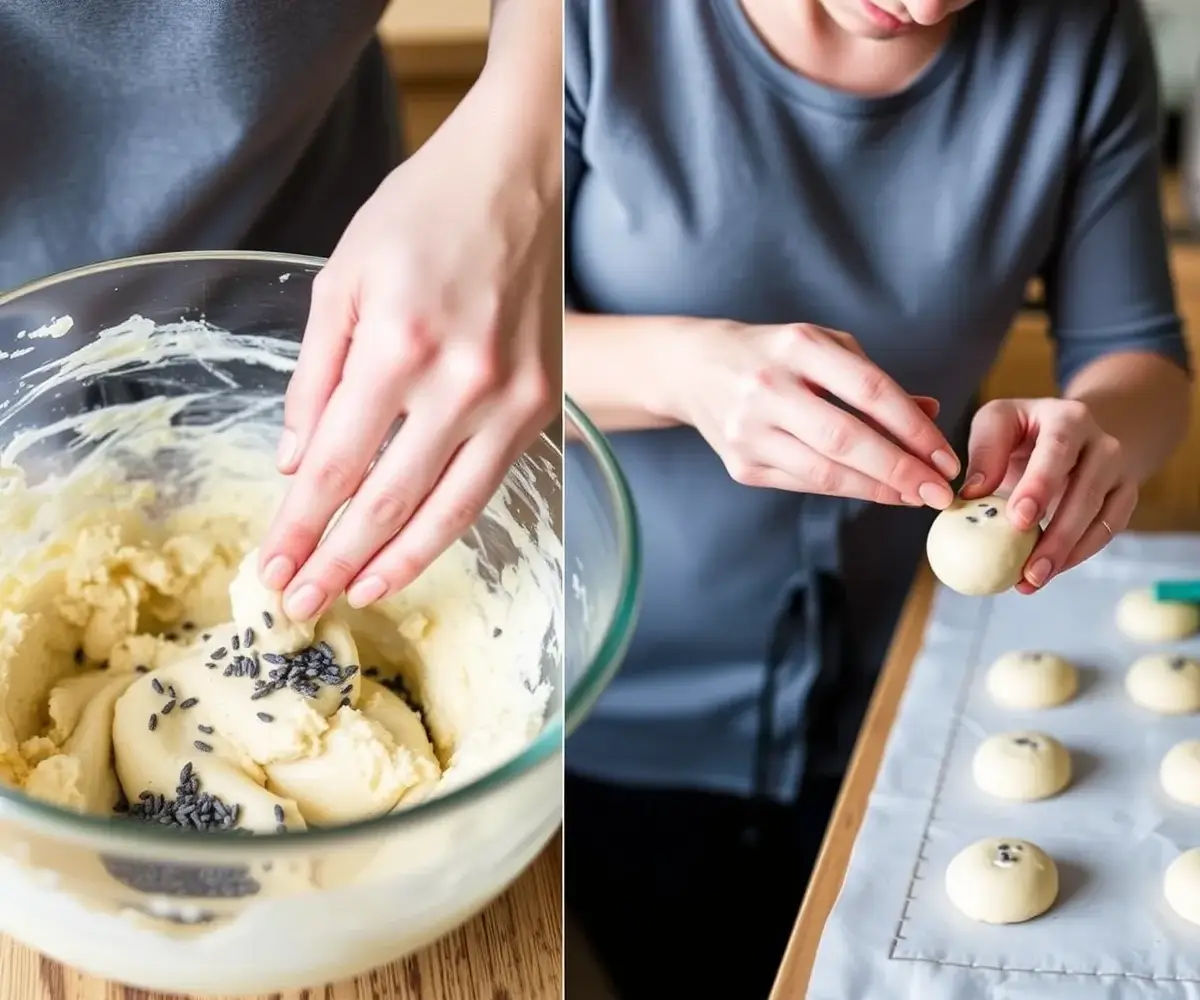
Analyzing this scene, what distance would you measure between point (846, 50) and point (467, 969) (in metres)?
0.36

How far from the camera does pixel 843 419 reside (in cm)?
36

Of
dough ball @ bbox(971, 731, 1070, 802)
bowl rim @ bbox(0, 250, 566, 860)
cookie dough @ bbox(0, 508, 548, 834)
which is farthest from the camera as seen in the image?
dough ball @ bbox(971, 731, 1070, 802)

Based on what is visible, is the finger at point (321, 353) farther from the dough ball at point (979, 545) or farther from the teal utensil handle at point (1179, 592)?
the teal utensil handle at point (1179, 592)

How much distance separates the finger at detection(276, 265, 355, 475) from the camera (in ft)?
1.22

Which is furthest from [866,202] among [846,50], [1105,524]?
[1105,524]

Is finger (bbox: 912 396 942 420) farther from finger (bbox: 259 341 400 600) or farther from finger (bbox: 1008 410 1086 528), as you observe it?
finger (bbox: 259 341 400 600)

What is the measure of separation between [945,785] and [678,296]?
0.23 m

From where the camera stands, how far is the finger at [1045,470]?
356 millimetres

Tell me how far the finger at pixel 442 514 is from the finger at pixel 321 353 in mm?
47

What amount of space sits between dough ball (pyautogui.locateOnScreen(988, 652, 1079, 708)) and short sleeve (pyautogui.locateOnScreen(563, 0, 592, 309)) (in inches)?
10.5

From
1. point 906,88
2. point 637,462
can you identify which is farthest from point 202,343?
point 906,88

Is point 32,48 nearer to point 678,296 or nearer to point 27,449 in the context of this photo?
point 27,449

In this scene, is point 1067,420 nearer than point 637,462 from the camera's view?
Yes

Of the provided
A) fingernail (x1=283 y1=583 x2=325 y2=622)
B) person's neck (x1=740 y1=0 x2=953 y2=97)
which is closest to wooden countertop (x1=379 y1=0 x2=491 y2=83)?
person's neck (x1=740 y1=0 x2=953 y2=97)
